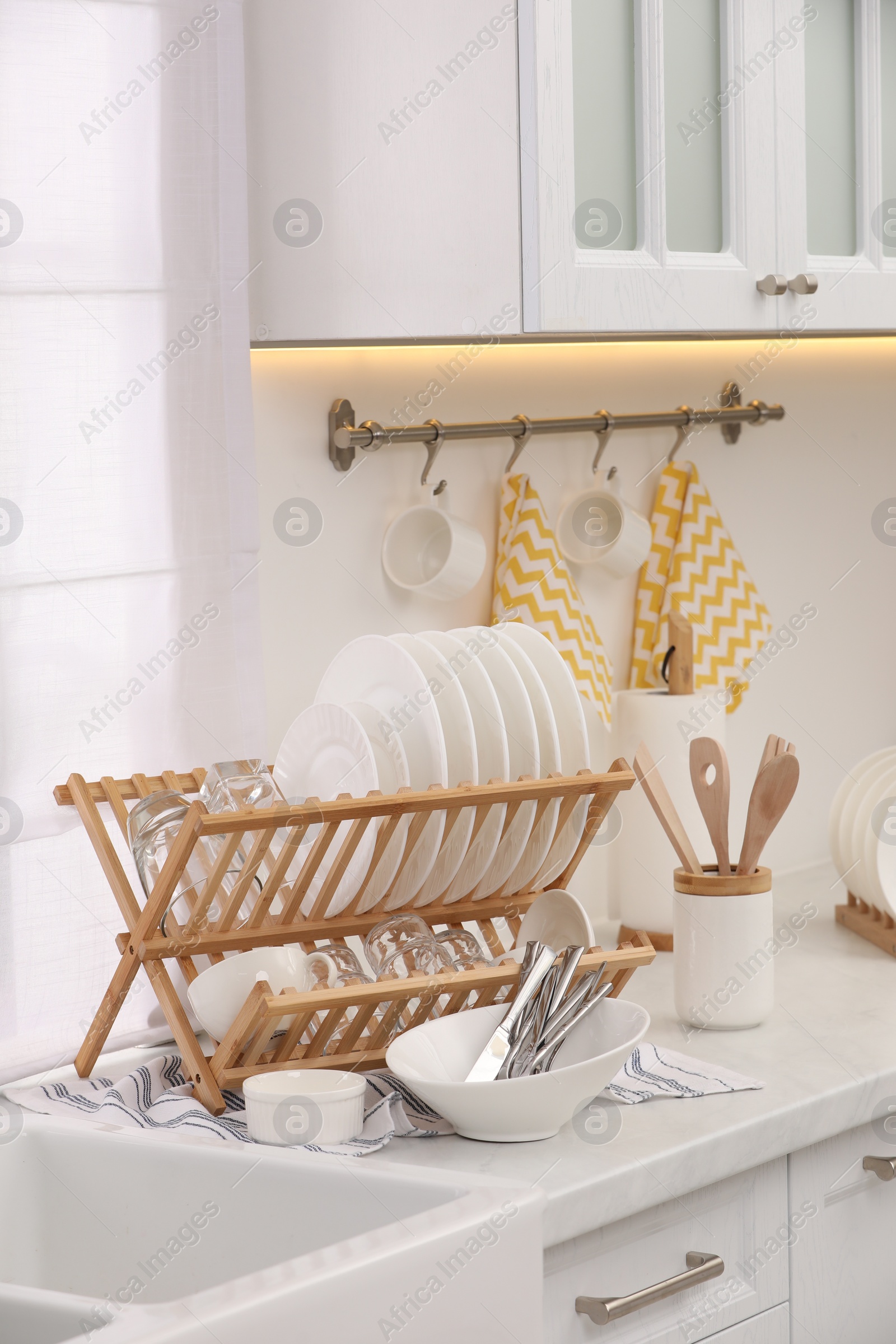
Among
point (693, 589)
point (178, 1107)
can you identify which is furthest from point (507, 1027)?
point (693, 589)

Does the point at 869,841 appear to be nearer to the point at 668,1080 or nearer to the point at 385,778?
the point at 668,1080

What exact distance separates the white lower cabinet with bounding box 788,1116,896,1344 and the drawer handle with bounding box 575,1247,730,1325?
0.12 meters

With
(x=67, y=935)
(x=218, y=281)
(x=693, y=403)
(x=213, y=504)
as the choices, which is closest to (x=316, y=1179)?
(x=67, y=935)

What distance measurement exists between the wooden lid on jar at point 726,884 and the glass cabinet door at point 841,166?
24.3 inches

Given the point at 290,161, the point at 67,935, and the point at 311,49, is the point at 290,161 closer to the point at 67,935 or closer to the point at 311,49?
the point at 311,49

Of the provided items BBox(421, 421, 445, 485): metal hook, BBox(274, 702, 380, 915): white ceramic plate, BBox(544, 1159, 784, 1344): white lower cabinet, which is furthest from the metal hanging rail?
BBox(544, 1159, 784, 1344): white lower cabinet

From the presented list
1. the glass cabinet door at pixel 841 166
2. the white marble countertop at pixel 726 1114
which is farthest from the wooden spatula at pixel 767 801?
the glass cabinet door at pixel 841 166

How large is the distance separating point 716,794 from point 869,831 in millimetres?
393

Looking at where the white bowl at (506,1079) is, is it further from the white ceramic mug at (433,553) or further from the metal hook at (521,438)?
the metal hook at (521,438)

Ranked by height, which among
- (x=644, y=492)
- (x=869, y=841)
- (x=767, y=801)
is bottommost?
(x=869, y=841)

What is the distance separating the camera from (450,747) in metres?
1.46

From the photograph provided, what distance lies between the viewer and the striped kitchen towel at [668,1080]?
130 cm

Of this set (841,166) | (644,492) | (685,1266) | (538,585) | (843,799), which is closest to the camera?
(685,1266)

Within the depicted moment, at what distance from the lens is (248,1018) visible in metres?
1.22
